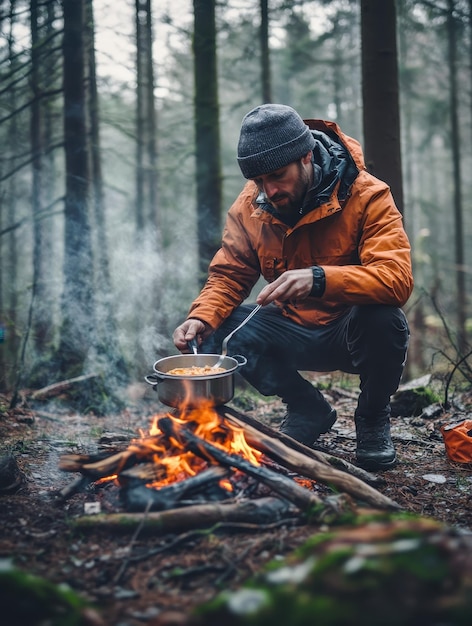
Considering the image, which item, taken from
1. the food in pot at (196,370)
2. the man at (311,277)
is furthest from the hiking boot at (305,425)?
the food in pot at (196,370)

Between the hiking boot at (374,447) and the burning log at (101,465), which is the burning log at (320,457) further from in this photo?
the burning log at (101,465)

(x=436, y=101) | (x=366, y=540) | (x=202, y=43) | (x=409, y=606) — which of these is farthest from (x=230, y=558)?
(x=436, y=101)

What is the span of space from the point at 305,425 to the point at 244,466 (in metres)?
1.43

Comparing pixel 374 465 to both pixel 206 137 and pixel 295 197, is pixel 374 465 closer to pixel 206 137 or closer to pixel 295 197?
pixel 295 197

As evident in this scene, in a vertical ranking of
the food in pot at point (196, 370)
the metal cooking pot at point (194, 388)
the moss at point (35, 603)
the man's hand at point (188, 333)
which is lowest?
the moss at point (35, 603)

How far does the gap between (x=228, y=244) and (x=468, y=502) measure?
254 cm

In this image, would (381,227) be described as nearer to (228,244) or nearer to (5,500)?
(228,244)

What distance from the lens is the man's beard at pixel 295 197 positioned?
12.3ft

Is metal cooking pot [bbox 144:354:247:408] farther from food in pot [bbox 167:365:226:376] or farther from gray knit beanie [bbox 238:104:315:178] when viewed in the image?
gray knit beanie [bbox 238:104:315:178]

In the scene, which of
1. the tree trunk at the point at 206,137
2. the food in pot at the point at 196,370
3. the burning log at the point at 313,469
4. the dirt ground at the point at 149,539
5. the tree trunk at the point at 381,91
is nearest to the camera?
the dirt ground at the point at 149,539

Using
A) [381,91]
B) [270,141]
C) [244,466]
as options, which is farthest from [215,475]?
[381,91]

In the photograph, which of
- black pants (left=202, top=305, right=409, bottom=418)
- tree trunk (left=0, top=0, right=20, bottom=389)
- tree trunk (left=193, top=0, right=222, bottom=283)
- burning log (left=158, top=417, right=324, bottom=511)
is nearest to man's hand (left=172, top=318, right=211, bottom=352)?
black pants (left=202, top=305, right=409, bottom=418)

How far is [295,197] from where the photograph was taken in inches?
149

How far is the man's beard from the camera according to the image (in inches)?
148
